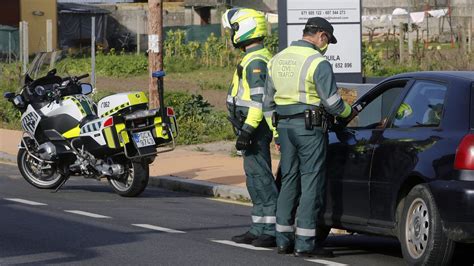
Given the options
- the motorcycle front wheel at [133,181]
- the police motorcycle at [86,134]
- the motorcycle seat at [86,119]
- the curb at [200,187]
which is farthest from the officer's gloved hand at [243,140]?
the motorcycle seat at [86,119]

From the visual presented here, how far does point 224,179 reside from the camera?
51.5 feet

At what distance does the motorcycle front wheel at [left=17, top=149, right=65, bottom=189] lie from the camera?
48.1ft

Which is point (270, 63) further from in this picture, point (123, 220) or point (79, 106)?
point (79, 106)

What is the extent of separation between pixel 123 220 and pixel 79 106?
2975mm

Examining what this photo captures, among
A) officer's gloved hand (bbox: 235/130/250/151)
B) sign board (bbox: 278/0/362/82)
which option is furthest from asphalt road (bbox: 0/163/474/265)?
sign board (bbox: 278/0/362/82)

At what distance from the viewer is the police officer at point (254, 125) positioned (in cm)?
1021

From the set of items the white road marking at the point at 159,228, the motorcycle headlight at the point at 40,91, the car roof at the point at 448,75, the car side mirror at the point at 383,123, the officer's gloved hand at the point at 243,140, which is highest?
the car roof at the point at 448,75

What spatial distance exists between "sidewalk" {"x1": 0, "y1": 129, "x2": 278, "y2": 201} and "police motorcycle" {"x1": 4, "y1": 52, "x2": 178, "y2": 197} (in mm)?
934

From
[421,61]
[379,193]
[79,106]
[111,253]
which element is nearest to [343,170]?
[379,193]

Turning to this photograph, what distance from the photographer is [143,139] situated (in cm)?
1383

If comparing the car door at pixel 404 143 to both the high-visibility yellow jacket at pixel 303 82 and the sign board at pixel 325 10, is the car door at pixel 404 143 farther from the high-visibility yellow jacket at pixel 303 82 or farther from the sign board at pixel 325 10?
the sign board at pixel 325 10

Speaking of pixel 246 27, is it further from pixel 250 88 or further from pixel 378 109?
pixel 378 109

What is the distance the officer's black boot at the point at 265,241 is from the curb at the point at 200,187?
13.4 ft

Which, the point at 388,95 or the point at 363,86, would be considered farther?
the point at 363,86
